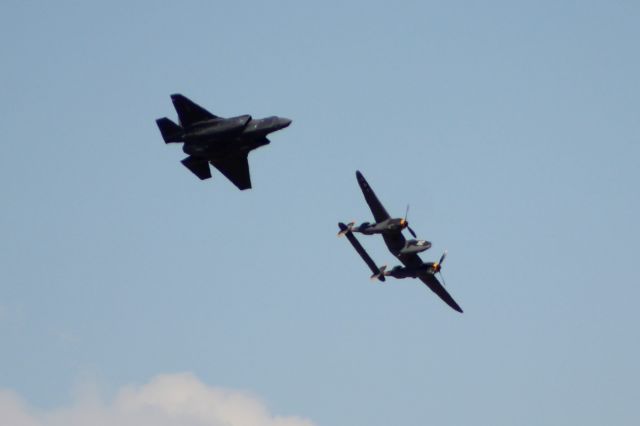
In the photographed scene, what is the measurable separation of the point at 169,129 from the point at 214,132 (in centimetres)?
501

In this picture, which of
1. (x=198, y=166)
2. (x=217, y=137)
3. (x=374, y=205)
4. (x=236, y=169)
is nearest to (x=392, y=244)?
(x=374, y=205)

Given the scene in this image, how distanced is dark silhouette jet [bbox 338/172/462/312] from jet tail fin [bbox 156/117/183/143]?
2794 centimetres

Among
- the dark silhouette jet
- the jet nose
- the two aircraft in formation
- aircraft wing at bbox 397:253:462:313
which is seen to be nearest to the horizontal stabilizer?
the two aircraft in formation

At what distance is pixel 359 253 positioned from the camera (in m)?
128

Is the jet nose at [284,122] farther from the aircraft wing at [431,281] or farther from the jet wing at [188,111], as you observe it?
the aircraft wing at [431,281]

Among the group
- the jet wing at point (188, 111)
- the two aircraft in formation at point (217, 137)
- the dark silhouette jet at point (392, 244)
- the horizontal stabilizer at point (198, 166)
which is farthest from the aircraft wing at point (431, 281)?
the jet wing at point (188, 111)

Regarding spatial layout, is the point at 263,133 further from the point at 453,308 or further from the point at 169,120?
the point at 453,308

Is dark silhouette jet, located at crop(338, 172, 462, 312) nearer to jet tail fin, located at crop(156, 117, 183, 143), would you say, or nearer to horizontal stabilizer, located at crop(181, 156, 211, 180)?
horizontal stabilizer, located at crop(181, 156, 211, 180)

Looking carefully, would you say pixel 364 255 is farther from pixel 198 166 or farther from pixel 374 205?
pixel 198 166

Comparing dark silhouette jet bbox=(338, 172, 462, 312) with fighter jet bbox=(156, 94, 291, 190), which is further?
dark silhouette jet bbox=(338, 172, 462, 312)

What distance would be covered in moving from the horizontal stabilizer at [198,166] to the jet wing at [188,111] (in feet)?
15.0

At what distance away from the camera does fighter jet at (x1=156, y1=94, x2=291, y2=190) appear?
9962 cm

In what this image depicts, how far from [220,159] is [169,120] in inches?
237

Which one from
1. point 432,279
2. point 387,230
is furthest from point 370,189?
point 432,279
